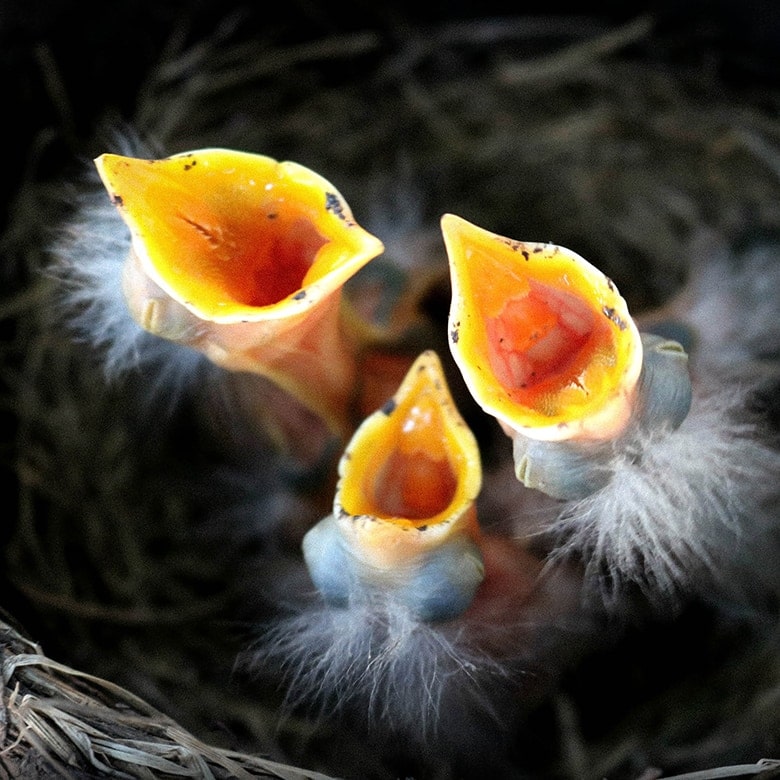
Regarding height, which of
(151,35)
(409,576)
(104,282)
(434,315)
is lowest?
(409,576)

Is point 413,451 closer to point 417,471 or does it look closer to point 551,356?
point 417,471

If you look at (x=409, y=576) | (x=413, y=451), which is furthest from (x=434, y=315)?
(x=409, y=576)

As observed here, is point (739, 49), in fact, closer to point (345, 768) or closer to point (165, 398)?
point (165, 398)

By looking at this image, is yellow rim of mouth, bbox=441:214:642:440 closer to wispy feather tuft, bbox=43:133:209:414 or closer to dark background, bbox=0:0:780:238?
wispy feather tuft, bbox=43:133:209:414

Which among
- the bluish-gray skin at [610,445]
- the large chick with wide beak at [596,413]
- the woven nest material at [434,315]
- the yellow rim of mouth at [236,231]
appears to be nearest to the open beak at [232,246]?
the yellow rim of mouth at [236,231]

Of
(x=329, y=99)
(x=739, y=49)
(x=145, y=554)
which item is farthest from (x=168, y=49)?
(x=739, y=49)

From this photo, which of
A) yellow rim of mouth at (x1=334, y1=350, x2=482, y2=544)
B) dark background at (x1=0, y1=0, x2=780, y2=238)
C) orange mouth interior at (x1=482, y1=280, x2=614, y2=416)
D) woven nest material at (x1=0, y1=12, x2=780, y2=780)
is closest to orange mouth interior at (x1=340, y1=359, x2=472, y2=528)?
yellow rim of mouth at (x1=334, y1=350, x2=482, y2=544)
